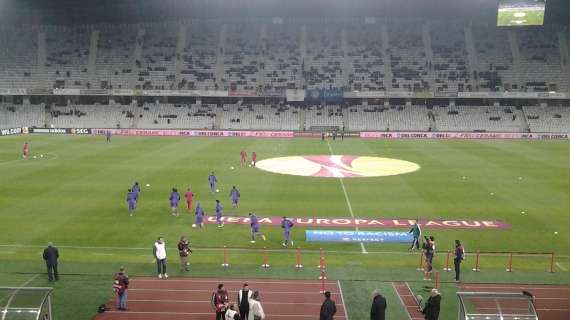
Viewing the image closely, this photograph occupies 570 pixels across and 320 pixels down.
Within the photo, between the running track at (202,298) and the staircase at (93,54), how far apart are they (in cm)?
6702

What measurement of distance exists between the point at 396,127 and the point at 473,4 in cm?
2013

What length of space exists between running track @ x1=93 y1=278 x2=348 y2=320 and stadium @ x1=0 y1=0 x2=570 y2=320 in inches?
3.5

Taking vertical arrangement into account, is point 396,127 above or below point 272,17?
below

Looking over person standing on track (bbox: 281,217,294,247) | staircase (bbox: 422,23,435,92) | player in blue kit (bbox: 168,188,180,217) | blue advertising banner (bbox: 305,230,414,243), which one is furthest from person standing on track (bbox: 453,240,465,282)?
staircase (bbox: 422,23,435,92)

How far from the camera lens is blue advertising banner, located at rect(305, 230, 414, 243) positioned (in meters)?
22.5

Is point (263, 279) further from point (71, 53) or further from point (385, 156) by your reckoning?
point (71, 53)

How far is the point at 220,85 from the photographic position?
7581 cm

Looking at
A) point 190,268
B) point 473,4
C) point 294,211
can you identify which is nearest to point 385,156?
point 294,211

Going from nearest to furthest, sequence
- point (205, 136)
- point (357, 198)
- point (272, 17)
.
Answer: point (357, 198) → point (205, 136) → point (272, 17)

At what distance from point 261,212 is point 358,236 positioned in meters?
6.11

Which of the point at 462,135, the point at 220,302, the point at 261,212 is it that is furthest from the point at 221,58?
the point at 220,302

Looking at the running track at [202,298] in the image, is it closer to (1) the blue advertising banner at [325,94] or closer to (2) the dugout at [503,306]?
(2) the dugout at [503,306]

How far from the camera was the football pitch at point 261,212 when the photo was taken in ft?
59.8

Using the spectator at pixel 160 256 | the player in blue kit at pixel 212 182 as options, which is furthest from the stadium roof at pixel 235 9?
the spectator at pixel 160 256
